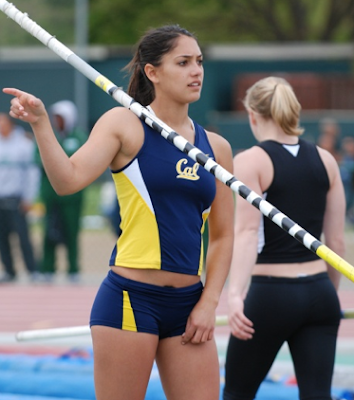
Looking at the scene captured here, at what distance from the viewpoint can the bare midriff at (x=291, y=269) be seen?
3.93m

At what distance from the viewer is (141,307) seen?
319cm

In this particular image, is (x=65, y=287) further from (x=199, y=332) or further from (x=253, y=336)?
(x=199, y=332)

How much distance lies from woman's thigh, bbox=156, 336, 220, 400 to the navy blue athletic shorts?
0.05 m

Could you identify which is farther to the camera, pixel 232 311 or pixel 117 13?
pixel 117 13

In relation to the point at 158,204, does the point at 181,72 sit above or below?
above

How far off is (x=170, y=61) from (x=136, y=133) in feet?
1.02

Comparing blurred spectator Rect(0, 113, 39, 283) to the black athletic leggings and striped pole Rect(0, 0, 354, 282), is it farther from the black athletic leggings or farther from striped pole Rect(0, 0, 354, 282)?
striped pole Rect(0, 0, 354, 282)

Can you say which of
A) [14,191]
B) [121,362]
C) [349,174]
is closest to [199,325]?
[121,362]

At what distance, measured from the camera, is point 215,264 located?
3391 mm

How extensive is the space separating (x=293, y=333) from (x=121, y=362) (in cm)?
108

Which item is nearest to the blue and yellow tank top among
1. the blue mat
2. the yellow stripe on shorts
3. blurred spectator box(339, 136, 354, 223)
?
the yellow stripe on shorts

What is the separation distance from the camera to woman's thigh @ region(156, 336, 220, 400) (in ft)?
10.6

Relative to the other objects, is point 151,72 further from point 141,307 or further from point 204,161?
point 141,307

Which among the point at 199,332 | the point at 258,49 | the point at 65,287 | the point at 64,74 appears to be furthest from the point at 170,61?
the point at 258,49
